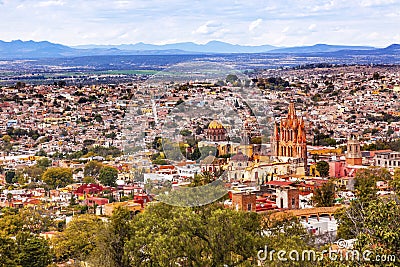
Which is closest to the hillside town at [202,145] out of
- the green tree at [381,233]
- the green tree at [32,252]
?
the green tree at [32,252]

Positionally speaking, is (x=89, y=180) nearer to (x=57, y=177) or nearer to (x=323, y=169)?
(x=57, y=177)

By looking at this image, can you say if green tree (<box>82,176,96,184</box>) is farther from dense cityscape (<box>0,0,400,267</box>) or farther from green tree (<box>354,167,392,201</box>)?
green tree (<box>354,167,392,201</box>)

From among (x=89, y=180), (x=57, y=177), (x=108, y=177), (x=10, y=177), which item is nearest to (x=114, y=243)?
(x=108, y=177)

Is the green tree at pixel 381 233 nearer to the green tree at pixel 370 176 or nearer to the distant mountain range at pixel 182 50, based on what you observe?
the green tree at pixel 370 176

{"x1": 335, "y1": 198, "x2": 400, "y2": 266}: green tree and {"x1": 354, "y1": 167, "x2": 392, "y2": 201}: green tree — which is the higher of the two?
{"x1": 335, "y1": 198, "x2": 400, "y2": 266}: green tree

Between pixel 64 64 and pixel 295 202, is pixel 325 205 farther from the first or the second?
pixel 64 64

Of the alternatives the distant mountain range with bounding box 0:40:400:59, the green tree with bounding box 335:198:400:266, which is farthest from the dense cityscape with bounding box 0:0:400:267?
the distant mountain range with bounding box 0:40:400:59

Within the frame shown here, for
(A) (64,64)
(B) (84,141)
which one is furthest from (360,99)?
(A) (64,64)
